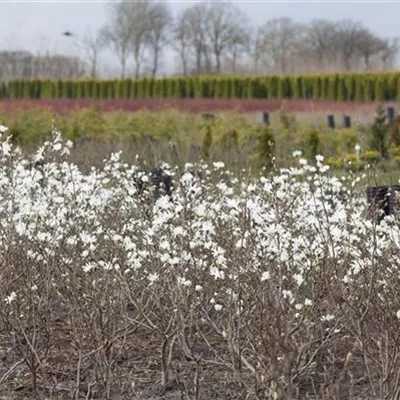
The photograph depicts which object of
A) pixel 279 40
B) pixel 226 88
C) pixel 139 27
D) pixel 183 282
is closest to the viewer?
pixel 183 282

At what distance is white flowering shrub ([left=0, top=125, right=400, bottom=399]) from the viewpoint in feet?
13.1

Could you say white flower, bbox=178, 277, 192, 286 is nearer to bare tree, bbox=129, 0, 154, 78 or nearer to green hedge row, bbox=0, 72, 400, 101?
green hedge row, bbox=0, 72, 400, 101

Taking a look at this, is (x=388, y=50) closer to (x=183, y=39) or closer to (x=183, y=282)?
(x=183, y=39)

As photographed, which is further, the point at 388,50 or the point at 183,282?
the point at 388,50

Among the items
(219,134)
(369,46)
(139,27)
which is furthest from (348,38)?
(219,134)

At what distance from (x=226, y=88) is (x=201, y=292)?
30.5 m

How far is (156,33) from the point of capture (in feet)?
172

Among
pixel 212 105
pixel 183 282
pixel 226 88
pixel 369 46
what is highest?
pixel 369 46

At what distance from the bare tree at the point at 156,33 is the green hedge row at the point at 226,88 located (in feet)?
49.2

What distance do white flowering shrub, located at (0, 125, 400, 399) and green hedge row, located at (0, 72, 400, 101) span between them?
27.2m

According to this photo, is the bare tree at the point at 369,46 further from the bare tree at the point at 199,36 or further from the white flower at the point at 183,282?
the white flower at the point at 183,282

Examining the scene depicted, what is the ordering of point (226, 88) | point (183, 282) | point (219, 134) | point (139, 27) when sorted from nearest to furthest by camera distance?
point (183, 282) → point (219, 134) → point (226, 88) → point (139, 27)

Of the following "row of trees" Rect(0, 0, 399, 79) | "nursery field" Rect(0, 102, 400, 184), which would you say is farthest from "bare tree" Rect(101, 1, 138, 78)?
"nursery field" Rect(0, 102, 400, 184)

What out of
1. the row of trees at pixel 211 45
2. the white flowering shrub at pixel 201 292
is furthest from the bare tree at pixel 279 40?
the white flowering shrub at pixel 201 292
